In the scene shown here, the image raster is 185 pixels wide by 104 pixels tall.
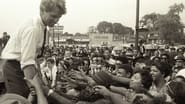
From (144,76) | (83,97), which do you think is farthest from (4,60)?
(144,76)

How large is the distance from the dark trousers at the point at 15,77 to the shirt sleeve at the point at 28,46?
0.21 meters

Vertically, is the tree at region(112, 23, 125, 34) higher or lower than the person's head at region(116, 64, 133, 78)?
lower

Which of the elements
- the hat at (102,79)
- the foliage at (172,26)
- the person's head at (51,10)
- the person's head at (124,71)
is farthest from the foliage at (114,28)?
the person's head at (51,10)

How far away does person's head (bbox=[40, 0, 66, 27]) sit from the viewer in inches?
159

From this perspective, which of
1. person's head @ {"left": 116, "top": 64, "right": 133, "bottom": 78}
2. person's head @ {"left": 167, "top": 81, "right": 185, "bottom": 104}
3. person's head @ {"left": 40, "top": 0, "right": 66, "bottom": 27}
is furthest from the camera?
person's head @ {"left": 116, "top": 64, "right": 133, "bottom": 78}

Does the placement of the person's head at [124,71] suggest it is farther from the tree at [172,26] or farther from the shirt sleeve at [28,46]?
the tree at [172,26]

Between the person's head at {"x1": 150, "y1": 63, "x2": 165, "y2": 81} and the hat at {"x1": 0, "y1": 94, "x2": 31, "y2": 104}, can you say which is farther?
the person's head at {"x1": 150, "y1": 63, "x2": 165, "y2": 81}

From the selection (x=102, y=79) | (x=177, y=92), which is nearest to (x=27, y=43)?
(x=102, y=79)

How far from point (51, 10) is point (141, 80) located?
6.29ft

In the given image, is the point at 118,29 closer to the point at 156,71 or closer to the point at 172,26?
the point at 172,26

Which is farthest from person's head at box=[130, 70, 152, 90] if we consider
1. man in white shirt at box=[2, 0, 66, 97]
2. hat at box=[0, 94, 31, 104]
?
hat at box=[0, 94, 31, 104]

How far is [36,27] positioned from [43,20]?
13cm

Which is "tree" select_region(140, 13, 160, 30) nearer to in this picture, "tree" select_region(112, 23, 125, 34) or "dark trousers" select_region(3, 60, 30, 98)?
"tree" select_region(112, 23, 125, 34)

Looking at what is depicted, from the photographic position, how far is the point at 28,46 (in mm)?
4031
